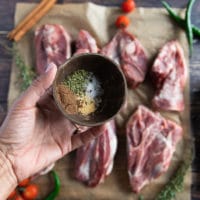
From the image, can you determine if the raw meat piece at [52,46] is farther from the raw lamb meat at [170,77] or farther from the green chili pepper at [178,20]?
the green chili pepper at [178,20]

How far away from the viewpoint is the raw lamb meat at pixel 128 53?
3070 mm

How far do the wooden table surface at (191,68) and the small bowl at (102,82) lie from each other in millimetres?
1029

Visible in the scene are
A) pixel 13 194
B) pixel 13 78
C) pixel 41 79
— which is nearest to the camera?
pixel 41 79

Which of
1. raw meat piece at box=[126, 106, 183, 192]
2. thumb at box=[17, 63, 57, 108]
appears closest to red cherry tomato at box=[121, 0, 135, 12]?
raw meat piece at box=[126, 106, 183, 192]

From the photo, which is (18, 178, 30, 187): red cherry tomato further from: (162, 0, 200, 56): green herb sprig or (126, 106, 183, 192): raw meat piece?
(162, 0, 200, 56): green herb sprig

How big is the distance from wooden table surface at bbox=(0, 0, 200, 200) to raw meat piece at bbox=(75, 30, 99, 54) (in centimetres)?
39

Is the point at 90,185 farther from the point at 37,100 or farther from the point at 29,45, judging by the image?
the point at 29,45

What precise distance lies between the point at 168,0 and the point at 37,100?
1.62m

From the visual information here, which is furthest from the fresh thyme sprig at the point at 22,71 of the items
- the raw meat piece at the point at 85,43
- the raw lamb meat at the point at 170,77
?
the raw lamb meat at the point at 170,77

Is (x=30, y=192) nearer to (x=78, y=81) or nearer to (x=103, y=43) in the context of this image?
(x=78, y=81)

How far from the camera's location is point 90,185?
2918 millimetres

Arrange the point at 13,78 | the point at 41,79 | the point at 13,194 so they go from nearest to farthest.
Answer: the point at 41,79 → the point at 13,194 → the point at 13,78

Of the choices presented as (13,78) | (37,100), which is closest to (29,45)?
(13,78)

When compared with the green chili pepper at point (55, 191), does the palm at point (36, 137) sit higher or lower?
higher
